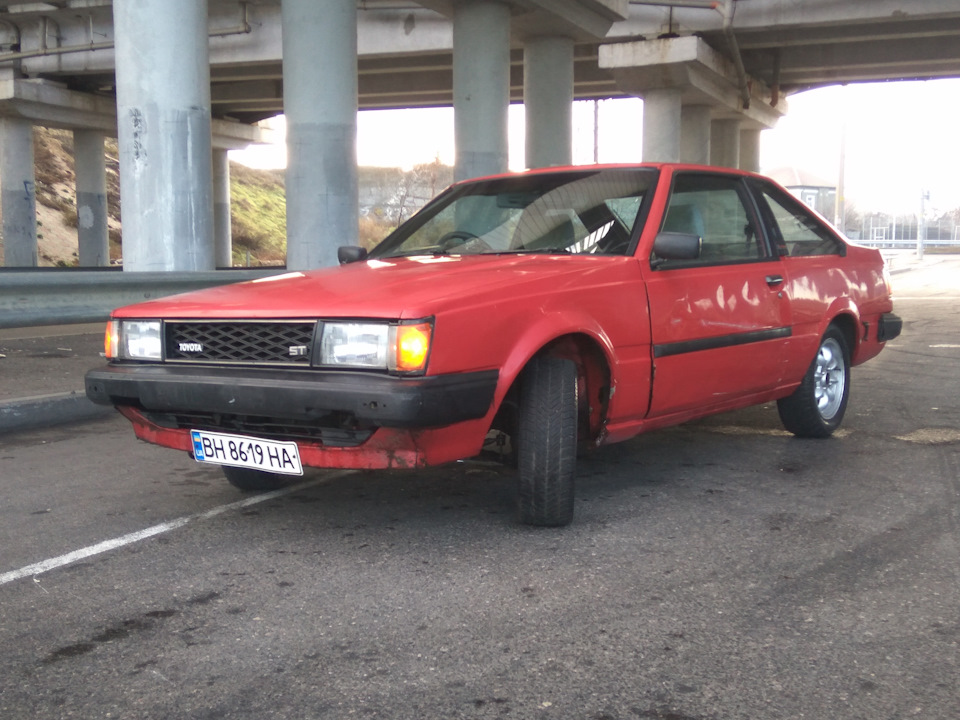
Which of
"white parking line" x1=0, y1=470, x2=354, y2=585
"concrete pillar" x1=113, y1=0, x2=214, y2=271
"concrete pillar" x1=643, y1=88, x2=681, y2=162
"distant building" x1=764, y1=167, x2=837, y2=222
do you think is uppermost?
"distant building" x1=764, y1=167, x2=837, y2=222

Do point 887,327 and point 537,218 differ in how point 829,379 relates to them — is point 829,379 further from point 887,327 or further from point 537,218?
point 537,218

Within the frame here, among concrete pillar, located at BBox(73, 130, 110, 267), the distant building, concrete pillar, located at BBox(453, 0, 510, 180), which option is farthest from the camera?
the distant building

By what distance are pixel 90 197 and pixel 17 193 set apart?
3702mm

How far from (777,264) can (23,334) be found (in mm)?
8588

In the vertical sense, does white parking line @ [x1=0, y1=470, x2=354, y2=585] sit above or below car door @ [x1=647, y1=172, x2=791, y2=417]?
below

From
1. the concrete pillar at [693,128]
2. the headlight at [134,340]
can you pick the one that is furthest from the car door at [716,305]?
the concrete pillar at [693,128]

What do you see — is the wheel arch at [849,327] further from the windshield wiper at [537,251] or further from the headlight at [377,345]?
the headlight at [377,345]

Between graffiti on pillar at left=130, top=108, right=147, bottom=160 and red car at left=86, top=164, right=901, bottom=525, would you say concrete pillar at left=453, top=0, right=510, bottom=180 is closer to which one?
graffiti on pillar at left=130, top=108, right=147, bottom=160

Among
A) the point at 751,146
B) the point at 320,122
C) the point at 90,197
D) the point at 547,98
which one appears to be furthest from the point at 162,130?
the point at 751,146

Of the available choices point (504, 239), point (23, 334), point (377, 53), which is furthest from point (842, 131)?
point (504, 239)

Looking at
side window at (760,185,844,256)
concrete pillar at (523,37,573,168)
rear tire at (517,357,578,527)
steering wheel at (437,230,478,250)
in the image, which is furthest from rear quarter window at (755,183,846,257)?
concrete pillar at (523,37,573,168)

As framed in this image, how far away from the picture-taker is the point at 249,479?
4625 millimetres

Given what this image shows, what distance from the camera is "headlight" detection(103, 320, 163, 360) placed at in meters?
4.05

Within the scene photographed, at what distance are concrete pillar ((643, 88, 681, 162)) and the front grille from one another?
20.7m
